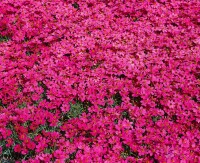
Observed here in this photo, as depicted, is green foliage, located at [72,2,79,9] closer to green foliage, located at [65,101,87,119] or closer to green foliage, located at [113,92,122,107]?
green foliage, located at [113,92,122,107]

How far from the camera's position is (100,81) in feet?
18.4

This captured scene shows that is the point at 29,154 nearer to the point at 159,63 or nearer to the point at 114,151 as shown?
the point at 114,151

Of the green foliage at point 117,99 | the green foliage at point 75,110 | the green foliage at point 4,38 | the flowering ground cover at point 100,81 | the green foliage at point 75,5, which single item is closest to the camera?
the flowering ground cover at point 100,81

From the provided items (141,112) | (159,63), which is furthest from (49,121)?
(159,63)

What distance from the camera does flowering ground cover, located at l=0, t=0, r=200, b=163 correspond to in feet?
15.0

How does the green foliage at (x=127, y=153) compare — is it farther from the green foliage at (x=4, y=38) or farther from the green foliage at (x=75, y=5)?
the green foliage at (x=75, y=5)

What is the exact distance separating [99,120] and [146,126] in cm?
74

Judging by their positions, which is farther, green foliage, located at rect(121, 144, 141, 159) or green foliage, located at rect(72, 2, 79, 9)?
green foliage, located at rect(72, 2, 79, 9)

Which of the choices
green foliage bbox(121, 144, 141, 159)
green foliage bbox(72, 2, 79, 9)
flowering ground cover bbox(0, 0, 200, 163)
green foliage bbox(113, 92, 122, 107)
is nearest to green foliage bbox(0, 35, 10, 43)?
flowering ground cover bbox(0, 0, 200, 163)

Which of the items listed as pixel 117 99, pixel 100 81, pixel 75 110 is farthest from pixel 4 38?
pixel 117 99

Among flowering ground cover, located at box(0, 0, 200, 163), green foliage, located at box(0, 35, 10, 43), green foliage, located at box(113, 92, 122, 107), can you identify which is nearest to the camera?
flowering ground cover, located at box(0, 0, 200, 163)

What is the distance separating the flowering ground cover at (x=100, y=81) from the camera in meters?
4.57

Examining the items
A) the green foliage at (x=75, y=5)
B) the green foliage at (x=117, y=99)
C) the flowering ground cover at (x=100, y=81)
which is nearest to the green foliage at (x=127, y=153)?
the flowering ground cover at (x=100, y=81)

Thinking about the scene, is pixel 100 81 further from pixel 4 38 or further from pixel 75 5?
pixel 75 5
